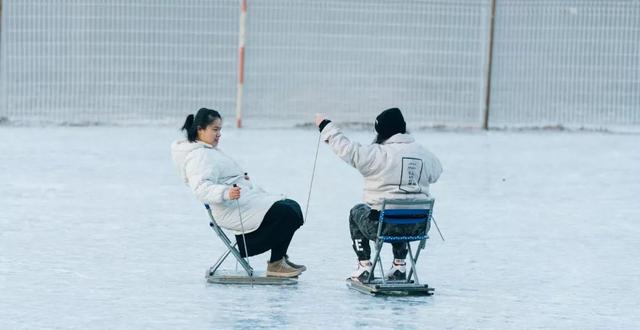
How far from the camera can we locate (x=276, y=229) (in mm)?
9125

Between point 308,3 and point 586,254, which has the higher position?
point 308,3

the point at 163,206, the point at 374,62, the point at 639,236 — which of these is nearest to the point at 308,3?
the point at 374,62

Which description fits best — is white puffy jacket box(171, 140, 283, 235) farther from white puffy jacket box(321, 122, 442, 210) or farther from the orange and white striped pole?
the orange and white striped pole

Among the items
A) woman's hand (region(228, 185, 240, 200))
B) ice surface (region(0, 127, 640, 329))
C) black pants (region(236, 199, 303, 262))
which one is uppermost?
woman's hand (region(228, 185, 240, 200))

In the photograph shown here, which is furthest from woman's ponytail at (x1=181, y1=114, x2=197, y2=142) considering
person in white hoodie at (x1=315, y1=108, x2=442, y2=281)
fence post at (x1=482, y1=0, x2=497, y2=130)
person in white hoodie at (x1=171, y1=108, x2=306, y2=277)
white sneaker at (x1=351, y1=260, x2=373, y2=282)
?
fence post at (x1=482, y1=0, x2=497, y2=130)

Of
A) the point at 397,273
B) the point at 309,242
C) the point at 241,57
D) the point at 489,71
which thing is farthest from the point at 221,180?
the point at 489,71

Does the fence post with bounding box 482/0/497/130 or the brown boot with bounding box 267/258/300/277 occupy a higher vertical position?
the fence post with bounding box 482/0/497/130

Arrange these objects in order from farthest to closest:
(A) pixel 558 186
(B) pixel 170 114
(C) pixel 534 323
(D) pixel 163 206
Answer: (B) pixel 170 114 < (A) pixel 558 186 < (D) pixel 163 206 < (C) pixel 534 323

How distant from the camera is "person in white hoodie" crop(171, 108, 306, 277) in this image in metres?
9.01

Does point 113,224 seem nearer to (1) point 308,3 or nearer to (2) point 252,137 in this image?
(2) point 252,137

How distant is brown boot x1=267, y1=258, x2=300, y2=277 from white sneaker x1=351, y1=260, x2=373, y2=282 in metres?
0.37

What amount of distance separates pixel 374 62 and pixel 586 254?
9486 mm

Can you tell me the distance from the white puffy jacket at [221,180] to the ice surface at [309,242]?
0.42 m

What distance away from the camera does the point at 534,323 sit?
8.36 meters
